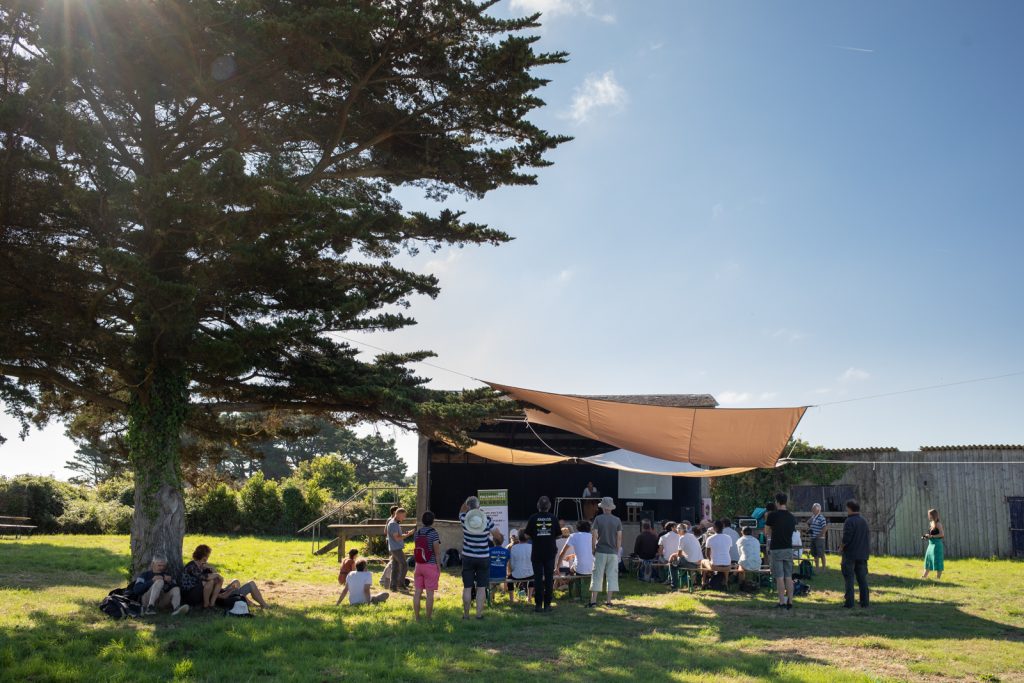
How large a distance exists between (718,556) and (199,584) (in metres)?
6.94

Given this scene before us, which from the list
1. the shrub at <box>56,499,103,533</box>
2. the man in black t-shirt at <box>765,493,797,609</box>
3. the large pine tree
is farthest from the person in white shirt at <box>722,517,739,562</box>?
the shrub at <box>56,499,103,533</box>

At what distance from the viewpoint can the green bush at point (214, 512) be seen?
23.3 m

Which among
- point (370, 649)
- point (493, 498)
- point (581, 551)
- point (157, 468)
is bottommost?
point (370, 649)

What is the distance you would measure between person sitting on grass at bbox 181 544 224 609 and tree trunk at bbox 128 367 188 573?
40.7 inches

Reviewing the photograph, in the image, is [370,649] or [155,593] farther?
[155,593]

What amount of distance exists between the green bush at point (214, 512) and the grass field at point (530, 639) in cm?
1213

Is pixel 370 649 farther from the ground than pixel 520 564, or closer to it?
closer to it

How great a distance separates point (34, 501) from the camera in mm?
21688

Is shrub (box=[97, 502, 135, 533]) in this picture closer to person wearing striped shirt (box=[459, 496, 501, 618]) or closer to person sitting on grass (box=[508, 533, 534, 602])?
person sitting on grass (box=[508, 533, 534, 602])

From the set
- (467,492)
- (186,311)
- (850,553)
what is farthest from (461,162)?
(467,492)

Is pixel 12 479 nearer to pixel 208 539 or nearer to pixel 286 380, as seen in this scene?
pixel 208 539

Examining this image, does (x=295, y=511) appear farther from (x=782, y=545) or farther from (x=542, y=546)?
(x=782, y=545)

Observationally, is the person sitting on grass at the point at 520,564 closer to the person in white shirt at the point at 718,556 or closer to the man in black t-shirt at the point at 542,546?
the man in black t-shirt at the point at 542,546

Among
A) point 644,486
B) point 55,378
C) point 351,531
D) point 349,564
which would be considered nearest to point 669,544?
point 349,564
